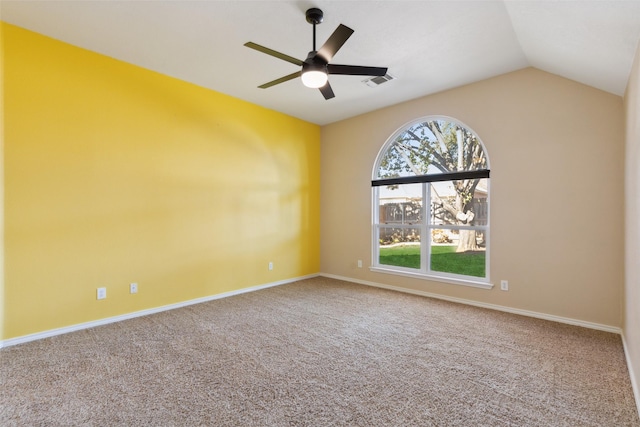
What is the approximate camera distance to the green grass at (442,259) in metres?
4.07

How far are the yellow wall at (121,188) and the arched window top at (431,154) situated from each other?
1.85 metres

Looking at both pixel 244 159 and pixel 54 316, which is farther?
pixel 244 159

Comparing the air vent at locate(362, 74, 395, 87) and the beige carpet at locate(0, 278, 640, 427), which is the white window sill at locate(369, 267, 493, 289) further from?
the air vent at locate(362, 74, 395, 87)

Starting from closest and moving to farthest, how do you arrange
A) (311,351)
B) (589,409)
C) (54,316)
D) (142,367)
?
(589,409)
(142,367)
(311,351)
(54,316)

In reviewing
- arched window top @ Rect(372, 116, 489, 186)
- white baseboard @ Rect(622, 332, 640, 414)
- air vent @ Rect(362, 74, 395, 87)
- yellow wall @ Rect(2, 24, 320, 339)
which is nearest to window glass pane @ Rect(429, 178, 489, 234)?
arched window top @ Rect(372, 116, 489, 186)

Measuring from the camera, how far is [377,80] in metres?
3.74

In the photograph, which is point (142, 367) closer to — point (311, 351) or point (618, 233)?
point (311, 351)

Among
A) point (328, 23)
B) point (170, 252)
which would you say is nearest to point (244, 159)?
point (170, 252)

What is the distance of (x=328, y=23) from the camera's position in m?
2.67

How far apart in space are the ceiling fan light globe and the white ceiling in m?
0.55

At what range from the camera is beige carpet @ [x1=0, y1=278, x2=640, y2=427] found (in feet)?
5.90

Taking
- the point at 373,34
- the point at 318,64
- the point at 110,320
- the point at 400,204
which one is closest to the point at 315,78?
the point at 318,64

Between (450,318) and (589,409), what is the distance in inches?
62.6

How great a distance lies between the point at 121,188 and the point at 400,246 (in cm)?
390
